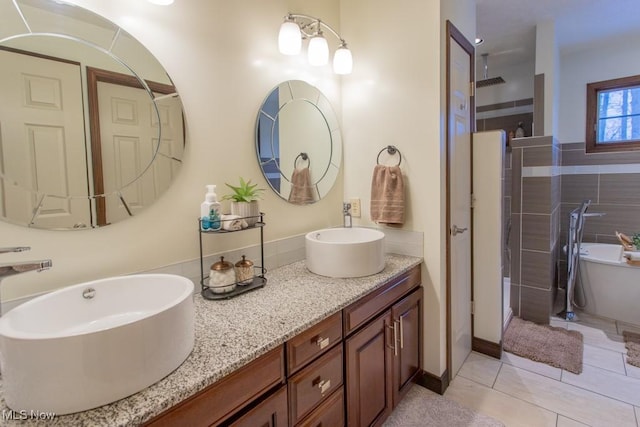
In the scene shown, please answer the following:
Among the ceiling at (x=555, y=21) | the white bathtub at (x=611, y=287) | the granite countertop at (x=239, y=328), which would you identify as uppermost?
the ceiling at (x=555, y=21)

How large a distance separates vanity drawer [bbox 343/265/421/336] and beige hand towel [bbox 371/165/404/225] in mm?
312

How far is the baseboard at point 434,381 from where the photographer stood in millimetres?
1825

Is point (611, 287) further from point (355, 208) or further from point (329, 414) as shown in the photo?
point (329, 414)

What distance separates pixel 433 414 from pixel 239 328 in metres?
1.28

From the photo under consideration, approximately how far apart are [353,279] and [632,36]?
11.7 feet

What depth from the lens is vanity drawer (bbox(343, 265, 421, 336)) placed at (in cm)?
128

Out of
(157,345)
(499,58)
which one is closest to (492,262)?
(157,345)

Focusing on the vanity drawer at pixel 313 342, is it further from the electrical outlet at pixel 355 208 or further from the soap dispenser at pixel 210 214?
the electrical outlet at pixel 355 208

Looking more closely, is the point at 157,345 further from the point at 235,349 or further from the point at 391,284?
the point at 391,284

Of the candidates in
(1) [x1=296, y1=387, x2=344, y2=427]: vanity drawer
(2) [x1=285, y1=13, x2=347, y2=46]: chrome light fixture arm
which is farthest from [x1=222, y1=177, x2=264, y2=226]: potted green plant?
(2) [x1=285, y1=13, x2=347, y2=46]: chrome light fixture arm

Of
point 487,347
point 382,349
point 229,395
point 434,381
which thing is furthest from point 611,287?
point 229,395

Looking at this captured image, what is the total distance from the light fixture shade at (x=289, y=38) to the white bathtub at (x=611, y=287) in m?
2.88

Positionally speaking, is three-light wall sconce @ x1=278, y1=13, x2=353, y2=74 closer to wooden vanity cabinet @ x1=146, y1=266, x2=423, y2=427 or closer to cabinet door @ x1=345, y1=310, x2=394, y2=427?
wooden vanity cabinet @ x1=146, y1=266, x2=423, y2=427

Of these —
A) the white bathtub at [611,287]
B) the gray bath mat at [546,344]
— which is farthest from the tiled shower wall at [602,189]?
the gray bath mat at [546,344]
